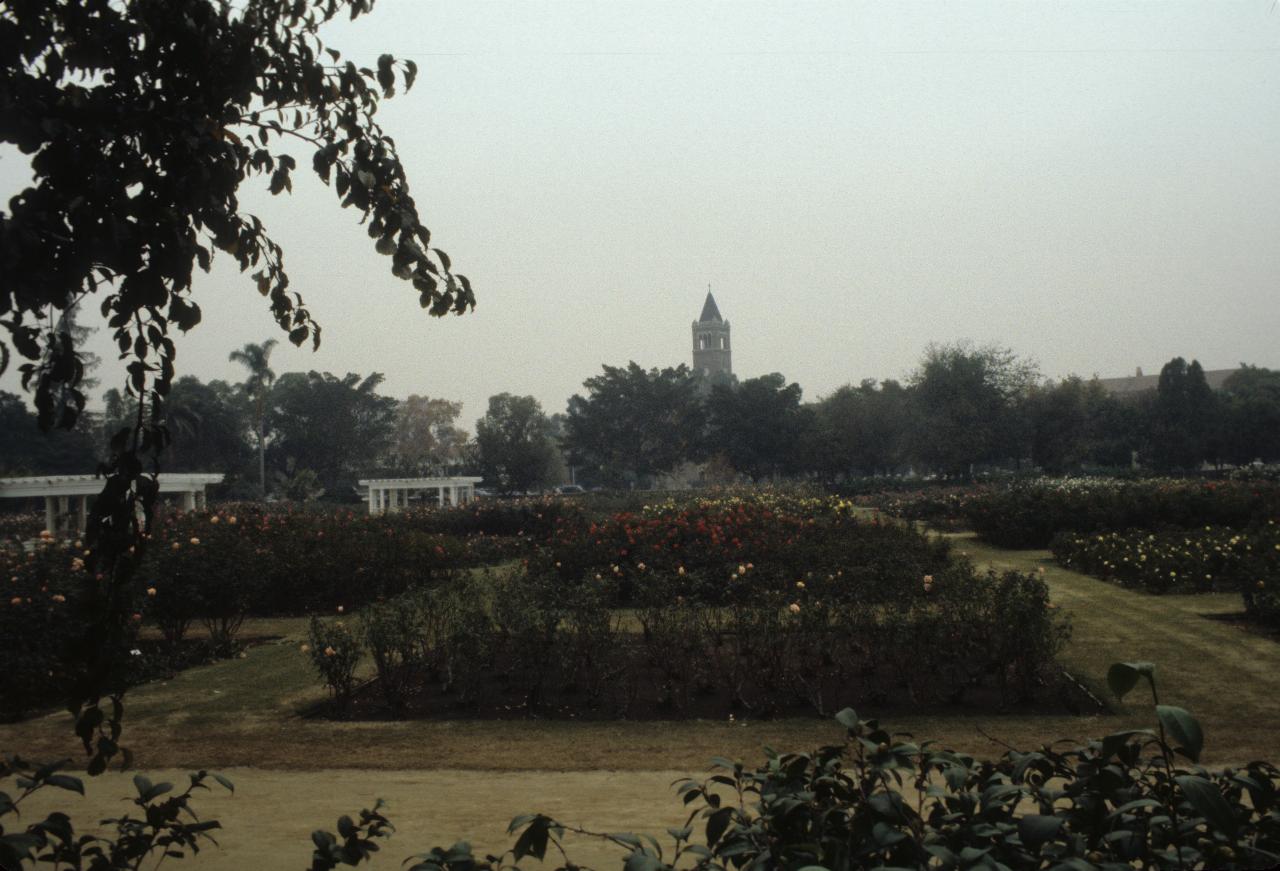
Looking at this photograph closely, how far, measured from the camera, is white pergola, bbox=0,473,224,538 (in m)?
13.5

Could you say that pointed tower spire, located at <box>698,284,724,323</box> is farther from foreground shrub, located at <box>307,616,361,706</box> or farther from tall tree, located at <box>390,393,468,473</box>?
foreground shrub, located at <box>307,616,361,706</box>

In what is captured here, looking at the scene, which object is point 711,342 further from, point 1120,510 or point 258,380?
point 1120,510

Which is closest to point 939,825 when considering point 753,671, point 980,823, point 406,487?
point 980,823

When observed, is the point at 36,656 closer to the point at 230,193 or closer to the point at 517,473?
the point at 230,193

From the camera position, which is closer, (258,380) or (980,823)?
(980,823)

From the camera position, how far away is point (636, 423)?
189 ft

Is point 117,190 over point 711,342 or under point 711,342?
under

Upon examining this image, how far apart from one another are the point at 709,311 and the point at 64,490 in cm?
10364

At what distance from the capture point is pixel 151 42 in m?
2.24

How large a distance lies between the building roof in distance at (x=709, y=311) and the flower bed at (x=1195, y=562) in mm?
99370

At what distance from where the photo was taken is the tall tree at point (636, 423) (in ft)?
188

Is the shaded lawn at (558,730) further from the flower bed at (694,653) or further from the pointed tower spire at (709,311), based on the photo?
the pointed tower spire at (709,311)

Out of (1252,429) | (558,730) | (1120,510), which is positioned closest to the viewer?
(558,730)

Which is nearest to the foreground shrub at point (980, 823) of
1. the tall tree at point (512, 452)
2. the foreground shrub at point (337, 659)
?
the foreground shrub at point (337, 659)
